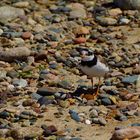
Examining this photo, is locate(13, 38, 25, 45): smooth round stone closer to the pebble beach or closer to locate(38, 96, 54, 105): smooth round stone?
the pebble beach

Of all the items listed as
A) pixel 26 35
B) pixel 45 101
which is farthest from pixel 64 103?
pixel 26 35

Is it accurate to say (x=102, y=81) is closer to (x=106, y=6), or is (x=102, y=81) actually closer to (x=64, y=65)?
(x=64, y=65)

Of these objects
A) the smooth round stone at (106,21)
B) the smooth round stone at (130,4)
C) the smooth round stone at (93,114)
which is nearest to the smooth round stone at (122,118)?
the smooth round stone at (93,114)

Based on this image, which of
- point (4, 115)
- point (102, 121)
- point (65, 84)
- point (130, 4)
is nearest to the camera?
point (102, 121)

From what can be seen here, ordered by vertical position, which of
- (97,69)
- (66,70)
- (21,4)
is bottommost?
(66,70)

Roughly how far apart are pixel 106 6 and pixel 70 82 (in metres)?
4.26

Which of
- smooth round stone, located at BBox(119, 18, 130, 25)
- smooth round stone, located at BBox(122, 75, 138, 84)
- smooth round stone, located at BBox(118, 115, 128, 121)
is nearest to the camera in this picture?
smooth round stone, located at BBox(118, 115, 128, 121)

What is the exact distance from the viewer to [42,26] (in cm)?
1209

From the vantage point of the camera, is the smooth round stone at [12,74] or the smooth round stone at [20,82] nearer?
the smooth round stone at [20,82]

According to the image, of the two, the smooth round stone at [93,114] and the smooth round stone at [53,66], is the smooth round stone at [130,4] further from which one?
the smooth round stone at [93,114]

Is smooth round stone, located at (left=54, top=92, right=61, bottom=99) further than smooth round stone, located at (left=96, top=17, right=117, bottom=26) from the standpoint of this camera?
No

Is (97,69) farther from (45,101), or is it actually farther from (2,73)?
(2,73)

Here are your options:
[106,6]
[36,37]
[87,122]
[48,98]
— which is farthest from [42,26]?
[87,122]

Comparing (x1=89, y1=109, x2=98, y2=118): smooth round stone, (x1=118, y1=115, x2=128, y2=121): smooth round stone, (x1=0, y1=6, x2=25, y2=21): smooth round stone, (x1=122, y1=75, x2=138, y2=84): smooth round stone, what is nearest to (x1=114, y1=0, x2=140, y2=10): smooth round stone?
(x1=0, y1=6, x2=25, y2=21): smooth round stone
